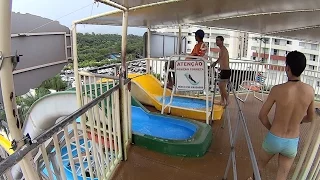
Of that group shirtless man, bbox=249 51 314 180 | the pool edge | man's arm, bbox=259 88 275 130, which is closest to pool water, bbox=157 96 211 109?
the pool edge

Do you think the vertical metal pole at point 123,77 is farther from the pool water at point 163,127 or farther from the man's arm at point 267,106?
the man's arm at point 267,106

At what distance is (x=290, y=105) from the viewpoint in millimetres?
2189

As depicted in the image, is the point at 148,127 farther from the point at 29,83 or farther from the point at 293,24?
the point at 293,24

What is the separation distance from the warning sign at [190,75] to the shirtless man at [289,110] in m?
2.11

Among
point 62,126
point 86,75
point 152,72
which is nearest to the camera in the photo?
point 62,126

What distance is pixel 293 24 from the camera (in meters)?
6.27

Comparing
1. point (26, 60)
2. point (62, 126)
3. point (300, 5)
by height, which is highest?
point (300, 5)

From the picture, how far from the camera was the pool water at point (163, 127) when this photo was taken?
4352mm

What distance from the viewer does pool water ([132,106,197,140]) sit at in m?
4.35

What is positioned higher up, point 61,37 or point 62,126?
point 61,37

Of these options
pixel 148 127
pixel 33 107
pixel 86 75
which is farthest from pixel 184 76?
pixel 33 107

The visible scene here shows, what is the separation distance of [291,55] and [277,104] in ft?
1.51

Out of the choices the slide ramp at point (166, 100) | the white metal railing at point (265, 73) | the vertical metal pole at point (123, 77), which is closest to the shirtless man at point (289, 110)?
the vertical metal pole at point (123, 77)

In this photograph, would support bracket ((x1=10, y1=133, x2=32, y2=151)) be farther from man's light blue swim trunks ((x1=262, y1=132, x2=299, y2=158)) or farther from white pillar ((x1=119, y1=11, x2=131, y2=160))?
man's light blue swim trunks ((x1=262, y1=132, x2=299, y2=158))
